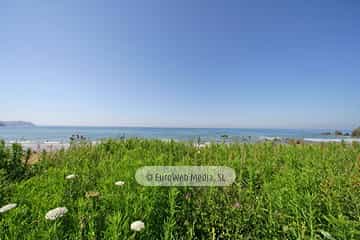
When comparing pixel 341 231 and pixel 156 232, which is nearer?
pixel 341 231

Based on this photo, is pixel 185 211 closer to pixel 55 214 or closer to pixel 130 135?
pixel 55 214

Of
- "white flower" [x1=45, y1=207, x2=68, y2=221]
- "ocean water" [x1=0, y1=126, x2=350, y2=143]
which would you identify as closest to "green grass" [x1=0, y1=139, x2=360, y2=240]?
"white flower" [x1=45, y1=207, x2=68, y2=221]

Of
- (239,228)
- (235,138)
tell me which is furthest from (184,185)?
(235,138)

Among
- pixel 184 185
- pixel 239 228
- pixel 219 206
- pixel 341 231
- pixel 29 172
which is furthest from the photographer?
pixel 29 172

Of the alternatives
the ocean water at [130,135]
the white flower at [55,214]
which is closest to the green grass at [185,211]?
the white flower at [55,214]

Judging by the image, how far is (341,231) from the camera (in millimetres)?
1465

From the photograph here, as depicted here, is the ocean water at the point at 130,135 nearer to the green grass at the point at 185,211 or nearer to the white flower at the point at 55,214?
the green grass at the point at 185,211

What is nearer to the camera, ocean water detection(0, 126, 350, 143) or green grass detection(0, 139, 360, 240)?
green grass detection(0, 139, 360, 240)

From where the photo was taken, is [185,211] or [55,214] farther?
[185,211]

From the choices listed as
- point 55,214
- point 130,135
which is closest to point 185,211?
point 55,214

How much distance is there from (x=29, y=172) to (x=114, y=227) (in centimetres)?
388

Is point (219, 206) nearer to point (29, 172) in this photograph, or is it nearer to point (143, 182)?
point (143, 182)

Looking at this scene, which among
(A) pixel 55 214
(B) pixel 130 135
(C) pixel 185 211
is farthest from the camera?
(B) pixel 130 135

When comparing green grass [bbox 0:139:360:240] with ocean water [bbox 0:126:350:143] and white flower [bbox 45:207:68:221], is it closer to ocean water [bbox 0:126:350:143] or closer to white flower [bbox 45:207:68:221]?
white flower [bbox 45:207:68:221]
